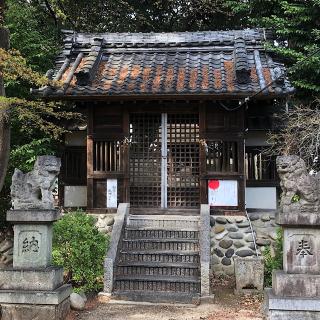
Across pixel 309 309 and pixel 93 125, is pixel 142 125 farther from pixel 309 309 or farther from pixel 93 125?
pixel 309 309

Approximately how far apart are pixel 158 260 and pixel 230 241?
220 cm

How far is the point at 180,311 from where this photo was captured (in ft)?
28.4

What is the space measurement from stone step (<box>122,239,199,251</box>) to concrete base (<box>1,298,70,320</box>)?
10.2ft

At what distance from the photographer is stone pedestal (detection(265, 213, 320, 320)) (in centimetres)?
705

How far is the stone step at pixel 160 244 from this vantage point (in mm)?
10516

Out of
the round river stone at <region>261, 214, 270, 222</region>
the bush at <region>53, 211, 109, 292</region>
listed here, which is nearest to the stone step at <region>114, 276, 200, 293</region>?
the bush at <region>53, 211, 109, 292</region>

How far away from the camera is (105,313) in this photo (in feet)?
27.7

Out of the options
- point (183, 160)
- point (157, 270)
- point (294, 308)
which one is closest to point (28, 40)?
point (183, 160)

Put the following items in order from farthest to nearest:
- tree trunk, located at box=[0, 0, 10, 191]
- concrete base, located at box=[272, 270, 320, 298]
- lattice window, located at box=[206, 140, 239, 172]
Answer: lattice window, located at box=[206, 140, 239, 172] < tree trunk, located at box=[0, 0, 10, 191] < concrete base, located at box=[272, 270, 320, 298]

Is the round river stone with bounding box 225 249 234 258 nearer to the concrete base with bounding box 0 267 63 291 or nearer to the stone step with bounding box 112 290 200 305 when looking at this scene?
the stone step with bounding box 112 290 200 305

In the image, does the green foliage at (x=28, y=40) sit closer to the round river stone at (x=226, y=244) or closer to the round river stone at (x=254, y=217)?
the round river stone at (x=226, y=244)

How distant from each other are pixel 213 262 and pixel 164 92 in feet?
15.2

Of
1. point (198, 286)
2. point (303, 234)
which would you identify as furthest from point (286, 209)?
point (198, 286)

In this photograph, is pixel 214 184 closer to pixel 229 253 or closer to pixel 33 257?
pixel 229 253
